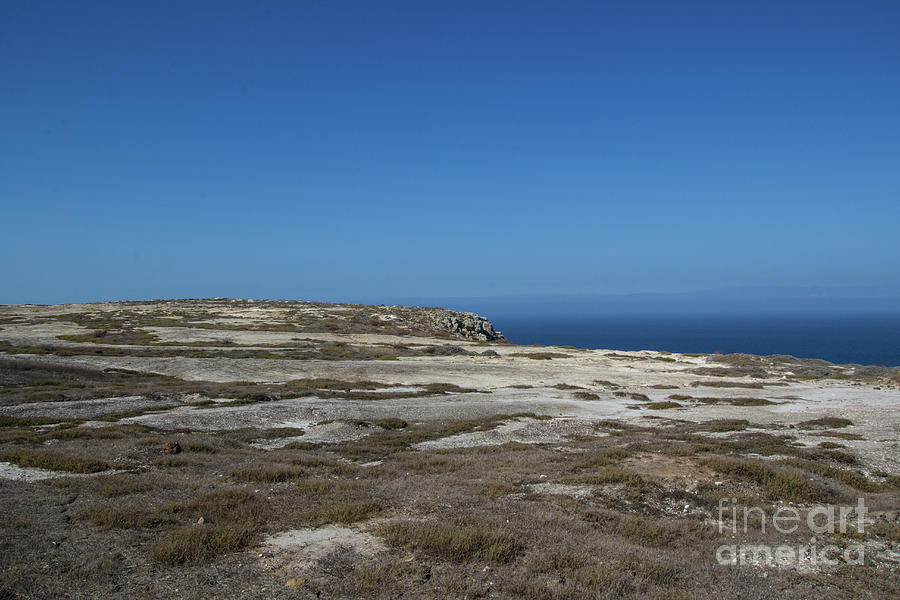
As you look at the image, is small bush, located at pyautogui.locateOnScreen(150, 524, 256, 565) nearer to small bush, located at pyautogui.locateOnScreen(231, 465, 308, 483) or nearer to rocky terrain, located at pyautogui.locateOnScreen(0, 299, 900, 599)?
rocky terrain, located at pyautogui.locateOnScreen(0, 299, 900, 599)

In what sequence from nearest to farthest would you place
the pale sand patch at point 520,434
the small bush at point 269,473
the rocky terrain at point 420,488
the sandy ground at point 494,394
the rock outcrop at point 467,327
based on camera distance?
1. the rocky terrain at point 420,488
2. the small bush at point 269,473
3. the pale sand patch at point 520,434
4. the sandy ground at point 494,394
5. the rock outcrop at point 467,327

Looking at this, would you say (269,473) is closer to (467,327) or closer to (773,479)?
(773,479)

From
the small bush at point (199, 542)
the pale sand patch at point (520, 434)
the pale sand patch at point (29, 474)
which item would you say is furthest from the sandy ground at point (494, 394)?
the small bush at point (199, 542)

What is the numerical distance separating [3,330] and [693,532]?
85771 millimetres

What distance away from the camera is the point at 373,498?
1165 cm

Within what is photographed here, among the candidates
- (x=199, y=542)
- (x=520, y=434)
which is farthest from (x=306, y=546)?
(x=520, y=434)

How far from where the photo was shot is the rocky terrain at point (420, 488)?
26.3ft

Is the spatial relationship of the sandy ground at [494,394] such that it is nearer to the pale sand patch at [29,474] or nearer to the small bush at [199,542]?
the pale sand patch at [29,474]

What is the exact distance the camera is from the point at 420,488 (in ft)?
42.3

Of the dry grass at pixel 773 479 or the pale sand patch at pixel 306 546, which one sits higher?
the pale sand patch at pixel 306 546

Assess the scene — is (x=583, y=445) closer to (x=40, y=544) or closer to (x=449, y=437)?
(x=449, y=437)

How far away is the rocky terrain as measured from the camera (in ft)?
26.3

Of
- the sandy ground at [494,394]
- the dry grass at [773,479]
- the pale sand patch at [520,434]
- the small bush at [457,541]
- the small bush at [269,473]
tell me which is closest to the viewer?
the small bush at [457,541]

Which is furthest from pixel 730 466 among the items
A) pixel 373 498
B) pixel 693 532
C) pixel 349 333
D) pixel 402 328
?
pixel 402 328
